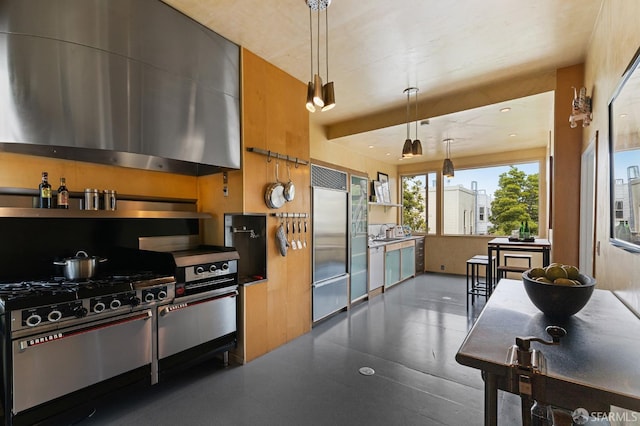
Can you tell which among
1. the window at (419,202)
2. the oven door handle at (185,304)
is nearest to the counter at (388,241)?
the window at (419,202)

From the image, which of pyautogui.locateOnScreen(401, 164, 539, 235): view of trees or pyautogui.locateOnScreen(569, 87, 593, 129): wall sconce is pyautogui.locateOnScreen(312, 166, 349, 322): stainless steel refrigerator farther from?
pyautogui.locateOnScreen(401, 164, 539, 235): view of trees

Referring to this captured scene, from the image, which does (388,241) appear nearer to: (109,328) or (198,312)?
(198,312)

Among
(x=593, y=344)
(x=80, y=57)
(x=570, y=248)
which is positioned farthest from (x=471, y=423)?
(x=80, y=57)

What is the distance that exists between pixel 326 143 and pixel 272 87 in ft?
7.70

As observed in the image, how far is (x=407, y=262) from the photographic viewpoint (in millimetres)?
6266

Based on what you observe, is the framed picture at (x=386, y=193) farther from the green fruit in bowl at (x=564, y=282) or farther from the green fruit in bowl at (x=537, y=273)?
the green fruit in bowl at (x=564, y=282)

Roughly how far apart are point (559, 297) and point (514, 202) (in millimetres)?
5970

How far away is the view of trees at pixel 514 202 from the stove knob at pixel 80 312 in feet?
23.2

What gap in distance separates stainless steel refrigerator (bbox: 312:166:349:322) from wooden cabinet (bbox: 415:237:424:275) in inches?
125

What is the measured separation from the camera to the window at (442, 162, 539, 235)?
6.14m

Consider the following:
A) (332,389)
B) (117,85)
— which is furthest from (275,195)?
(332,389)

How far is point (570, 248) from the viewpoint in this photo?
3.23 m

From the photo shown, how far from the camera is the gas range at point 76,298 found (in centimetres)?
167

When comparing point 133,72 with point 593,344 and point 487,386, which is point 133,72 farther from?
point 593,344
